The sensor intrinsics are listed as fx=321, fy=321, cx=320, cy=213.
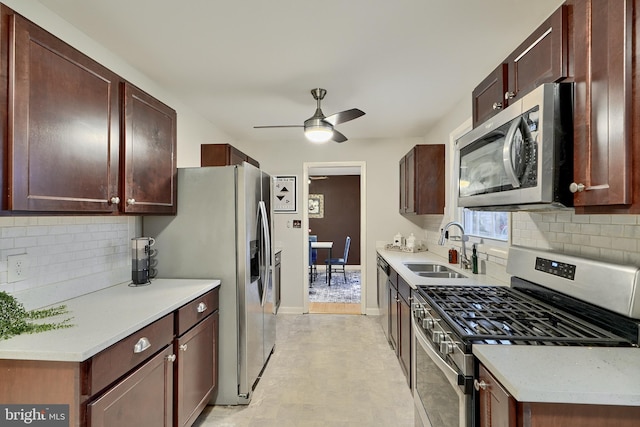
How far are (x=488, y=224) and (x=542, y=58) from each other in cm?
172

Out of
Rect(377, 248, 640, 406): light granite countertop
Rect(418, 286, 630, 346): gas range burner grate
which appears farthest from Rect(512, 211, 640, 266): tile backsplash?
Rect(377, 248, 640, 406): light granite countertop

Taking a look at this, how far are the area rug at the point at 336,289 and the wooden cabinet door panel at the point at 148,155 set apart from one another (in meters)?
3.64

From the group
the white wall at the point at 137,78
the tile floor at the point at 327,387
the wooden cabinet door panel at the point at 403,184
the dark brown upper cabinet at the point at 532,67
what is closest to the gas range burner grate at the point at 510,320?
the dark brown upper cabinet at the point at 532,67

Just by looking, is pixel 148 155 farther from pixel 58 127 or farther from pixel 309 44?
pixel 309 44

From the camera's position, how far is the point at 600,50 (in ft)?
3.37

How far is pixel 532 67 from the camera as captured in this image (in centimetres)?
137

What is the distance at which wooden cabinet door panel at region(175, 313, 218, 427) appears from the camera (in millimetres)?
1830

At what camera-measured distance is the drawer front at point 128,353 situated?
1210 millimetres

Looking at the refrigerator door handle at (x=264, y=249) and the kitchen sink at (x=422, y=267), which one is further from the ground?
the refrigerator door handle at (x=264, y=249)

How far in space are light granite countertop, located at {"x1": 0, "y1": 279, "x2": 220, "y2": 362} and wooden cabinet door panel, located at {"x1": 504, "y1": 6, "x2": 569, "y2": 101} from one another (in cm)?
200

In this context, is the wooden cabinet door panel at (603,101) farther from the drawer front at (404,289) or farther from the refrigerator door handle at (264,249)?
the refrigerator door handle at (264,249)

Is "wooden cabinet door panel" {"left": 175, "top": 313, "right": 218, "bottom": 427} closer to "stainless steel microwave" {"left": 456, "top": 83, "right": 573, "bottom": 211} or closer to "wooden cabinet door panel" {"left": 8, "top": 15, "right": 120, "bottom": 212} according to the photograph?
"wooden cabinet door panel" {"left": 8, "top": 15, "right": 120, "bottom": 212}

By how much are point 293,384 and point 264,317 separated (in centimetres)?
60

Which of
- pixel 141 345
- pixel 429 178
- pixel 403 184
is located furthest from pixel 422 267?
pixel 141 345
